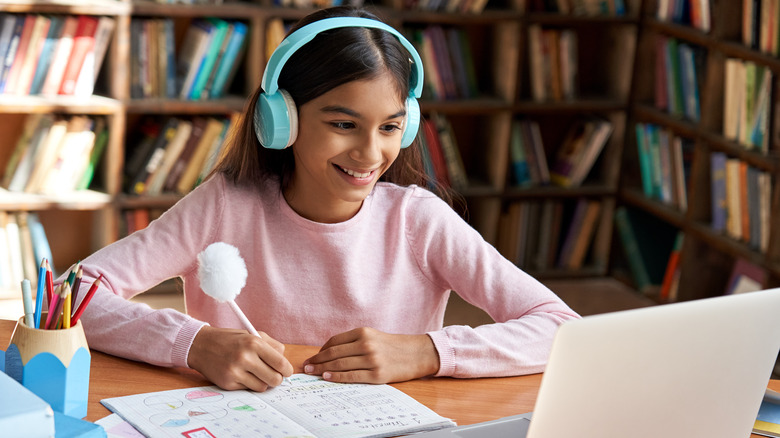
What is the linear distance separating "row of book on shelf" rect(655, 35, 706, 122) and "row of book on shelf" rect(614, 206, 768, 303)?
0.47 meters

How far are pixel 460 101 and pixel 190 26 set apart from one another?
3.32 feet

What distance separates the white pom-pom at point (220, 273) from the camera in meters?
1.12

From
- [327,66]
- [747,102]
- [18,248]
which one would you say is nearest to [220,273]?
[327,66]

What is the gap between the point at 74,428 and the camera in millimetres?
938

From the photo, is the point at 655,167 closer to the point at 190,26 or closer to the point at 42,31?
the point at 190,26

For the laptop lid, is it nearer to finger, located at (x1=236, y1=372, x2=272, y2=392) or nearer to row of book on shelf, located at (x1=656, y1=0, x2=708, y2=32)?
finger, located at (x1=236, y1=372, x2=272, y2=392)

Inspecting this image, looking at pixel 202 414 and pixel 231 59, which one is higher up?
pixel 231 59

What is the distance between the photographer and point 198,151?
3.15m

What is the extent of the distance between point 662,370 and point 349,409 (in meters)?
0.39

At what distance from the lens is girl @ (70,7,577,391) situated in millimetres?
1216

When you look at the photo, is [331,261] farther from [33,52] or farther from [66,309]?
[33,52]

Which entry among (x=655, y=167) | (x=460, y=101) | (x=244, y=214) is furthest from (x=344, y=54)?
(x=655, y=167)

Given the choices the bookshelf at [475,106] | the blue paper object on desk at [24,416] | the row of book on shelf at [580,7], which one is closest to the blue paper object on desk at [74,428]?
the blue paper object on desk at [24,416]

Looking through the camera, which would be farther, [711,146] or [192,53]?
[711,146]
